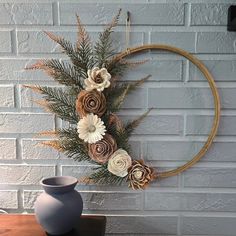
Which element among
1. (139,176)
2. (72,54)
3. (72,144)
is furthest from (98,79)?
(139,176)

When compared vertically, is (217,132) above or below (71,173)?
above

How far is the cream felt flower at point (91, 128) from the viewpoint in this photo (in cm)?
106

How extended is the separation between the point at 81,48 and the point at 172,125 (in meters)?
0.39

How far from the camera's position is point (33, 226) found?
108 centimetres

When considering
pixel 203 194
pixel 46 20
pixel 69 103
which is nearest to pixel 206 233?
pixel 203 194

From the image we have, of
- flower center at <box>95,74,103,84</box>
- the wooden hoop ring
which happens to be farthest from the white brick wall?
flower center at <box>95,74,103,84</box>

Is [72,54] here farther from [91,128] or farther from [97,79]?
[91,128]

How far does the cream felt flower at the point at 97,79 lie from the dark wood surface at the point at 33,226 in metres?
0.41

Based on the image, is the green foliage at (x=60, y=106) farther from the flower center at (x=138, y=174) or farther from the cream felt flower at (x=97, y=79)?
the flower center at (x=138, y=174)

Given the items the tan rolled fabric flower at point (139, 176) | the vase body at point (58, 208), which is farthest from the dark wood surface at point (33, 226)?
the tan rolled fabric flower at point (139, 176)

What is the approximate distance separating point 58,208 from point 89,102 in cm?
32

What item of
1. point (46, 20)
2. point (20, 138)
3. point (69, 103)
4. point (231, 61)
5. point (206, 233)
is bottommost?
point (206, 233)

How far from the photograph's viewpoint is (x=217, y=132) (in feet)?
3.78

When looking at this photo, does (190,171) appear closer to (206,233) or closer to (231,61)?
(206,233)
